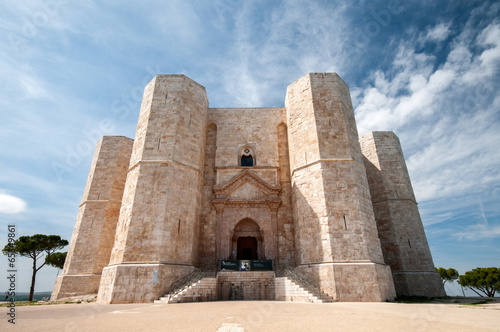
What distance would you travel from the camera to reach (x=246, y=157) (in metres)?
18.5

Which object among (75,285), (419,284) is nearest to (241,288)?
(75,285)

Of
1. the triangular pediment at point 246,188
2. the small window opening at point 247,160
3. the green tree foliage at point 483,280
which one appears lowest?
the green tree foliage at point 483,280

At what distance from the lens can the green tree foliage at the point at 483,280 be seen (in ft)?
85.5

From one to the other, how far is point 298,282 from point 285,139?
10.00 metres

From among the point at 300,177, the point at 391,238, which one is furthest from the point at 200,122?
the point at 391,238

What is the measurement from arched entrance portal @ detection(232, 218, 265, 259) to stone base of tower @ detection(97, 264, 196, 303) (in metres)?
4.91

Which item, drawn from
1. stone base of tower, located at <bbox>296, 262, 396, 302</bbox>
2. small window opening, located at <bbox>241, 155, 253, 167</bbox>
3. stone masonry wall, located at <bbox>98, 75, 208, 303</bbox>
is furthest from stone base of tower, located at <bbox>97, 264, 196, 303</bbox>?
small window opening, located at <bbox>241, 155, 253, 167</bbox>

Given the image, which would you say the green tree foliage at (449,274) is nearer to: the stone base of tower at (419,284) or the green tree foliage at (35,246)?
the stone base of tower at (419,284)

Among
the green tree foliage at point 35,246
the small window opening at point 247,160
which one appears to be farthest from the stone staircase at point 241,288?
Answer: the green tree foliage at point 35,246

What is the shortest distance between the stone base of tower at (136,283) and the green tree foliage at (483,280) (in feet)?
105

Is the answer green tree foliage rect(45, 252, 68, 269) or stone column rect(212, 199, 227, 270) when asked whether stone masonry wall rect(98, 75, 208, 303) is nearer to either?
stone column rect(212, 199, 227, 270)

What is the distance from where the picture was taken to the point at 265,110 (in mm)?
19531

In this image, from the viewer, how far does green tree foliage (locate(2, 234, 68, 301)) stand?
2183 centimetres

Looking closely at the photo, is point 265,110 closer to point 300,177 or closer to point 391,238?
point 300,177
